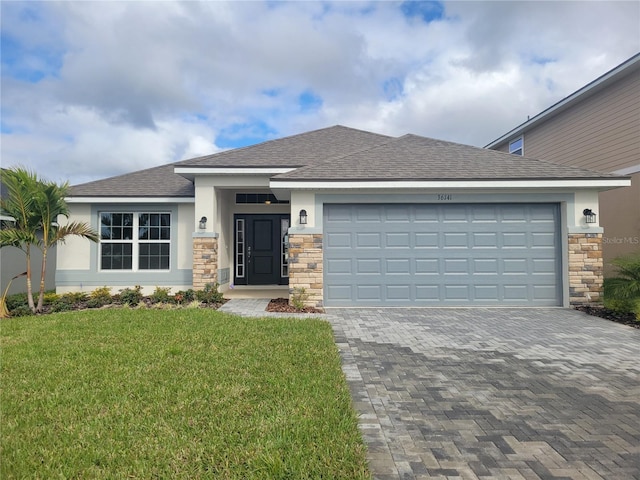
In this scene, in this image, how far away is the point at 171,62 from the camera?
12016 mm

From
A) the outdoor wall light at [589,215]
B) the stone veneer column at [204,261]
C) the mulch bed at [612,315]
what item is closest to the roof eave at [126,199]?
the stone veneer column at [204,261]

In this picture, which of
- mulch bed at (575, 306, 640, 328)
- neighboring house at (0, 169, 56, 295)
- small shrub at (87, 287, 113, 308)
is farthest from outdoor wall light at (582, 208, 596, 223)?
neighboring house at (0, 169, 56, 295)

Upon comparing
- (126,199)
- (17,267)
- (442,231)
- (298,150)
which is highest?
(298,150)

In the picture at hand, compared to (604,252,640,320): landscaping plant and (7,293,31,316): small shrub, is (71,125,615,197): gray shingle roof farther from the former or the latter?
(7,293,31,316): small shrub

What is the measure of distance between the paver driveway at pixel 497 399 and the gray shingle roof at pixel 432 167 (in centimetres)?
358

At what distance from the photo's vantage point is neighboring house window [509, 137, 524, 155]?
16.2 metres

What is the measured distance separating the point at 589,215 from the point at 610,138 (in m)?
4.54

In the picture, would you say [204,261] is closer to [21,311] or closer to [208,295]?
[208,295]

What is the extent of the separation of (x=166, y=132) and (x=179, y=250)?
2007 centimetres

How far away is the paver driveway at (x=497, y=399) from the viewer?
8.51 ft

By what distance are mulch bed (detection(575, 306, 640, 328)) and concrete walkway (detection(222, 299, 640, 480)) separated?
2.74ft

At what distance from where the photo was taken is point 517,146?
16656 millimetres

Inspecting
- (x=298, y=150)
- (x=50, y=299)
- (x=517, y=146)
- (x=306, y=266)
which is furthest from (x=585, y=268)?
(x=50, y=299)

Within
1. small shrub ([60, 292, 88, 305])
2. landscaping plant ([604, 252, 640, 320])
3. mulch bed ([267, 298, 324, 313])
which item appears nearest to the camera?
landscaping plant ([604, 252, 640, 320])
